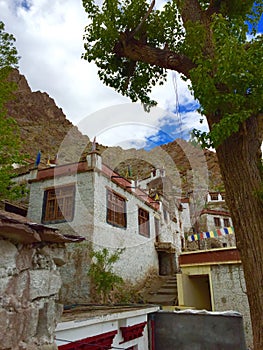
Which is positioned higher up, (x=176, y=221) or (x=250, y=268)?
(x=176, y=221)

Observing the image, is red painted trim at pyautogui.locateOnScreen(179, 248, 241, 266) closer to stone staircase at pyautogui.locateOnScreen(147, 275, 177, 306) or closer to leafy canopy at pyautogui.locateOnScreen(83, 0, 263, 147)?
stone staircase at pyautogui.locateOnScreen(147, 275, 177, 306)

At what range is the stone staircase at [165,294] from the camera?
496 inches

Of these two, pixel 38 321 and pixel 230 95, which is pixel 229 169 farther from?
pixel 38 321

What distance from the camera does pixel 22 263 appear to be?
8.12ft

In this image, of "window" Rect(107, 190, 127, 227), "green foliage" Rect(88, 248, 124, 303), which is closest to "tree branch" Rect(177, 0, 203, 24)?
"green foliage" Rect(88, 248, 124, 303)

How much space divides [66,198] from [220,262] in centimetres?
727

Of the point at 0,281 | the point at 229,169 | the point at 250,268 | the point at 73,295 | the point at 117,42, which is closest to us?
the point at 0,281

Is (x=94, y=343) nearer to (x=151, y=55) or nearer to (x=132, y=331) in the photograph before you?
(x=132, y=331)

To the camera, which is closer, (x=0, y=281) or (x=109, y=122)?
(x=0, y=281)

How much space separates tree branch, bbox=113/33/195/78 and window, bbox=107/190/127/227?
27.2 feet

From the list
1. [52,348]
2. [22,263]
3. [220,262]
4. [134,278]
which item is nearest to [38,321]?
[52,348]

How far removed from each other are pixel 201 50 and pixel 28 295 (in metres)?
4.56

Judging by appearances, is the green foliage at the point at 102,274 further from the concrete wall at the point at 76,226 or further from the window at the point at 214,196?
the window at the point at 214,196

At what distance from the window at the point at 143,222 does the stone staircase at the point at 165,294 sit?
3.03 m
